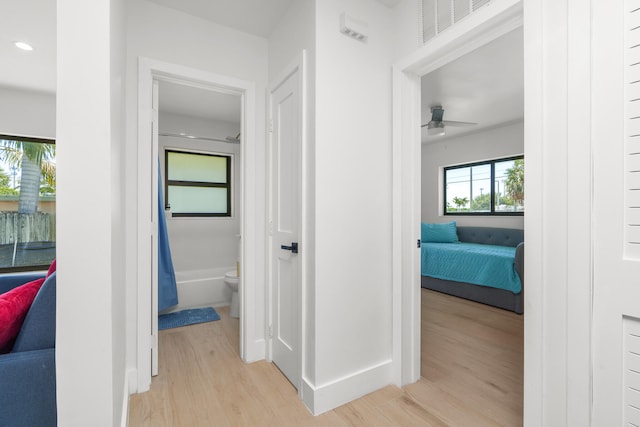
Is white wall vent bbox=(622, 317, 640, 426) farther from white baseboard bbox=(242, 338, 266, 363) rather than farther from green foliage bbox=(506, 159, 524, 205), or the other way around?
green foliage bbox=(506, 159, 524, 205)

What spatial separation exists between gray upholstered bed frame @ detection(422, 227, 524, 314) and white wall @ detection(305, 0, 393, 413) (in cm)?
226

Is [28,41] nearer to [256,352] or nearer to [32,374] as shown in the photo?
[32,374]

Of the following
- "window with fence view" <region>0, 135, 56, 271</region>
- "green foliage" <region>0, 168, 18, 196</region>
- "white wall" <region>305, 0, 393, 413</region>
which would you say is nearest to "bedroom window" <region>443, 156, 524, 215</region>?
"white wall" <region>305, 0, 393, 413</region>

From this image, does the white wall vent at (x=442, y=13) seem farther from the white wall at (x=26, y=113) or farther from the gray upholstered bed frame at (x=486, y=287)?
the white wall at (x=26, y=113)

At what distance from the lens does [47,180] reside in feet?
9.65

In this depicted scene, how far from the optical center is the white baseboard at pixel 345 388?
5.50 ft

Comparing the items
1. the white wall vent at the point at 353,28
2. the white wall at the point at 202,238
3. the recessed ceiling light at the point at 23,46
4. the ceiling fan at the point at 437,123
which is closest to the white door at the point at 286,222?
the white wall vent at the point at 353,28

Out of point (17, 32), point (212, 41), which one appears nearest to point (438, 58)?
point (212, 41)

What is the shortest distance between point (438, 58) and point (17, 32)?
103 inches

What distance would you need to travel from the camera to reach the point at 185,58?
2.05m

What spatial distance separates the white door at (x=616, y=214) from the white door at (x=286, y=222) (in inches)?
53.7

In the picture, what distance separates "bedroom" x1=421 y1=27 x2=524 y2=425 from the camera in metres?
2.07

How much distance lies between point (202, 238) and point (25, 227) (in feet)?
5.58

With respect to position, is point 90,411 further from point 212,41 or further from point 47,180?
point 47,180
